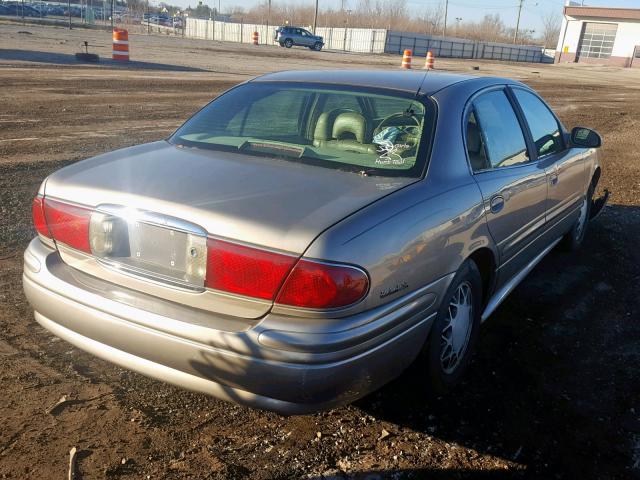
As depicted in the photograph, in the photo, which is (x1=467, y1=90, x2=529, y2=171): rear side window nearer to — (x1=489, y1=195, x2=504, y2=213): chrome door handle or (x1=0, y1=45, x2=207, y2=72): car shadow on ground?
(x1=489, y1=195, x2=504, y2=213): chrome door handle

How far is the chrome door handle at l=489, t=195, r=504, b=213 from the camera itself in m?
3.35

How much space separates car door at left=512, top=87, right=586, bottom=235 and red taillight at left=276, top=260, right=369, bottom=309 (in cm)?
239

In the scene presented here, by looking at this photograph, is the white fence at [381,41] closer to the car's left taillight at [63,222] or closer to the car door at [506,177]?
the car door at [506,177]

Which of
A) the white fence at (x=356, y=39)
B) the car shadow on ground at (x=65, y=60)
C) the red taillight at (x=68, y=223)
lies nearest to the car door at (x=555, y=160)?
the red taillight at (x=68, y=223)

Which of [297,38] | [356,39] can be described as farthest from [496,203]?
[356,39]

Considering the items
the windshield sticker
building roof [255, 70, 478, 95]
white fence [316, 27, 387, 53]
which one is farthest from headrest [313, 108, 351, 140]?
white fence [316, 27, 387, 53]

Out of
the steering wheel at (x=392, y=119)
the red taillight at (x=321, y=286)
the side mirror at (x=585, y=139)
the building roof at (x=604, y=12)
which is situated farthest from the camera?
the building roof at (x=604, y=12)

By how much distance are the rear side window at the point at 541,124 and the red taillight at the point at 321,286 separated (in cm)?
245

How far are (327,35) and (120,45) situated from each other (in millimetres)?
46096

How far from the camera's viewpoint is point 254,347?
92.3 inches

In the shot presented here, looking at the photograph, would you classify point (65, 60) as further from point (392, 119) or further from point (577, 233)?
point (392, 119)

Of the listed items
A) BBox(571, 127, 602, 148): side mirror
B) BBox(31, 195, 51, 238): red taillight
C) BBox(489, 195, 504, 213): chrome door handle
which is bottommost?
BBox(31, 195, 51, 238): red taillight

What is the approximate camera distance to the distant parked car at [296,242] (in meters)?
2.37

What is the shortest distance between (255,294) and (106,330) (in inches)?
27.7
